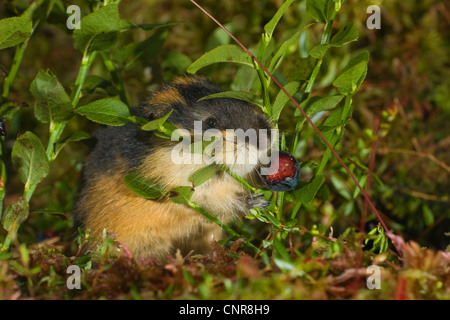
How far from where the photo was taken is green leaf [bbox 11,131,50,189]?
1916 millimetres

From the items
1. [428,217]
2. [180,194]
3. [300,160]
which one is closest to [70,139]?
[180,194]

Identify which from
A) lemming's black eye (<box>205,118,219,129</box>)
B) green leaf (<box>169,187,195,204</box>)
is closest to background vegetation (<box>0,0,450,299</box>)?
green leaf (<box>169,187,195,204</box>)

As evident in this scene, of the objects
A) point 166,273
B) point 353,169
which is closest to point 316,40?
point 353,169

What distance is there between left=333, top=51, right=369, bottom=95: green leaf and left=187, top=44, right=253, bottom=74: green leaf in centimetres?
34

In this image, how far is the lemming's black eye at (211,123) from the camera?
1.99m

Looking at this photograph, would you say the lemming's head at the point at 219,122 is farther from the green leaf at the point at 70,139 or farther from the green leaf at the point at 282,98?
the green leaf at the point at 70,139

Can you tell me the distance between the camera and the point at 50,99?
6.36 ft

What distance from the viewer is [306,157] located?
115 inches

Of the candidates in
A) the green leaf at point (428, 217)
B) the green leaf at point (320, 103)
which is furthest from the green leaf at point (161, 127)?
the green leaf at point (428, 217)

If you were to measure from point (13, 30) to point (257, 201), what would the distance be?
1.16m

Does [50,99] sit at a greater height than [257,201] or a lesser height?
greater

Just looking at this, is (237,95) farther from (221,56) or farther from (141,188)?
(141,188)

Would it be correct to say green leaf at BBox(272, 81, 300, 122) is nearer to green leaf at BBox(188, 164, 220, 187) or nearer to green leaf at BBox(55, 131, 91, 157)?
green leaf at BBox(188, 164, 220, 187)

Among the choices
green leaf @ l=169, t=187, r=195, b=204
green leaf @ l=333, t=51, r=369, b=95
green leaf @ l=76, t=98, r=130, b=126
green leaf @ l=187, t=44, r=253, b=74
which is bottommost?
green leaf @ l=169, t=187, r=195, b=204
